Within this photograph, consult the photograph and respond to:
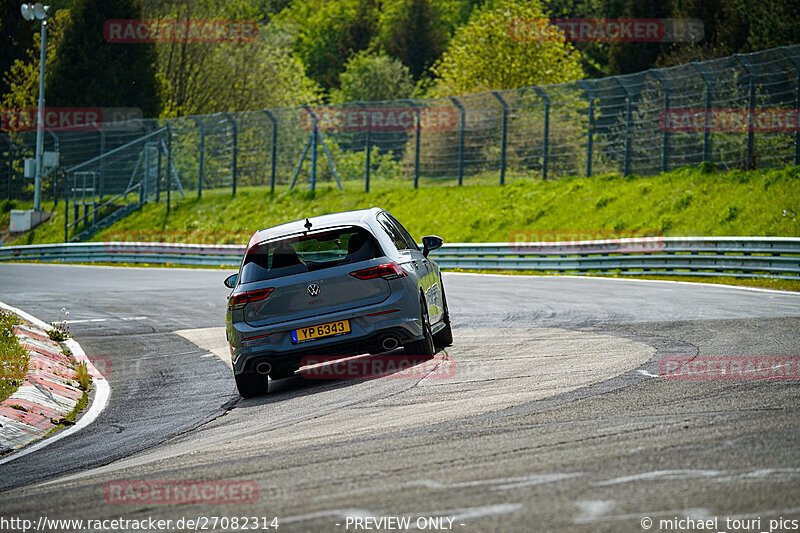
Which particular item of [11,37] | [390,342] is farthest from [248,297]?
[11,37]

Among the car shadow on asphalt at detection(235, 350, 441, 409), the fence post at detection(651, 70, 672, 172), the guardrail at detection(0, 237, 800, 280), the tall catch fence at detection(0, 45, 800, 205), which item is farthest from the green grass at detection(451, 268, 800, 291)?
the car shadow on asphalt at detection(235, 350, 441, 409)

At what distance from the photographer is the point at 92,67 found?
52125mm

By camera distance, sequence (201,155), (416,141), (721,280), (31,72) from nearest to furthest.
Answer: (721,280)
(416,141)
(201,155)
(31,72)

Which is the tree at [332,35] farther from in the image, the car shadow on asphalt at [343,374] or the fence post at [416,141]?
the car shadow on asphalt at [343,374]

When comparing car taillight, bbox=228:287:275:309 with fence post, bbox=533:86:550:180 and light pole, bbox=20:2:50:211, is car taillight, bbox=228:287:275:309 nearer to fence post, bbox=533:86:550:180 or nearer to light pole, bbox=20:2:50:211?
fence post, bbox=533:86:550:180

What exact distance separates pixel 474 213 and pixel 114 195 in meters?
18.7

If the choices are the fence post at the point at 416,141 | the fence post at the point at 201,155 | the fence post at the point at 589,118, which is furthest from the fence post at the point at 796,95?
the fence post at the point at 201,155

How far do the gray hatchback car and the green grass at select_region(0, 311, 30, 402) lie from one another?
2124 mm

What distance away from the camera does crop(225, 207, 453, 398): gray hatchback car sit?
9977 millimetres

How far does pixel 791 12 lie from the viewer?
38.4 m

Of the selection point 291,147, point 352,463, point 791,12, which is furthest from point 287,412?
point 791,12

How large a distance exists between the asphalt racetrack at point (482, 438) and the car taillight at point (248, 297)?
0.88m

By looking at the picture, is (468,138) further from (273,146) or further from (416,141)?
(273,146)

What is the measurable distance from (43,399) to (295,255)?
2.68 metres
